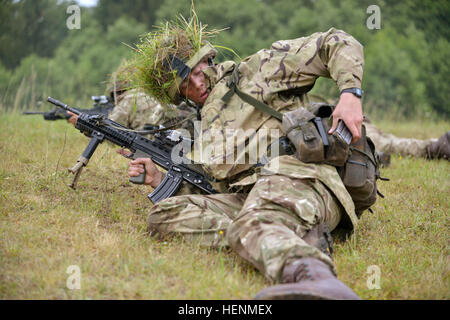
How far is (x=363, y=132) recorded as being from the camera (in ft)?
11.3

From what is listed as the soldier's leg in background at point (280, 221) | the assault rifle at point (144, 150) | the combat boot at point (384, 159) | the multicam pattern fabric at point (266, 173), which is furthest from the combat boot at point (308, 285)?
the combat boot at point (384, 159)

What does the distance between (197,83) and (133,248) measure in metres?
1.43

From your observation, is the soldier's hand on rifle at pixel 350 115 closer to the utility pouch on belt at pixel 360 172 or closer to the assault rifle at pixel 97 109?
the utility pouch on belt at pixel 360 172

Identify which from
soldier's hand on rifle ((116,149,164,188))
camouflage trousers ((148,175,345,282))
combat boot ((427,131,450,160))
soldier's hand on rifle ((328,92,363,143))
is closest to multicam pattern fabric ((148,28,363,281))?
camouflage trousers ((148,175,345,282))

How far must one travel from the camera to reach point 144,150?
426 cm

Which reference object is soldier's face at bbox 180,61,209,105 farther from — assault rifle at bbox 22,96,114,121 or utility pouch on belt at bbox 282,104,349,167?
assault rifle at bbox 22,96,114,121

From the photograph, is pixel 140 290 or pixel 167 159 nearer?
pixel 140 290

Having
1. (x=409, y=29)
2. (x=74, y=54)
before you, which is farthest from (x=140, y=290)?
(x=74, y=54)

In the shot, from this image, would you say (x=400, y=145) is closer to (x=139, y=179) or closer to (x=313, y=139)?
(x=313, y=139)

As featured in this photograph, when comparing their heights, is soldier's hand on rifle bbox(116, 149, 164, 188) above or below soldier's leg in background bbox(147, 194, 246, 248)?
above

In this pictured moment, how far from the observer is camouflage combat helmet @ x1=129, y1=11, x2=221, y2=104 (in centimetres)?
385

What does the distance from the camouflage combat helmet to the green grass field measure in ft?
3.59
